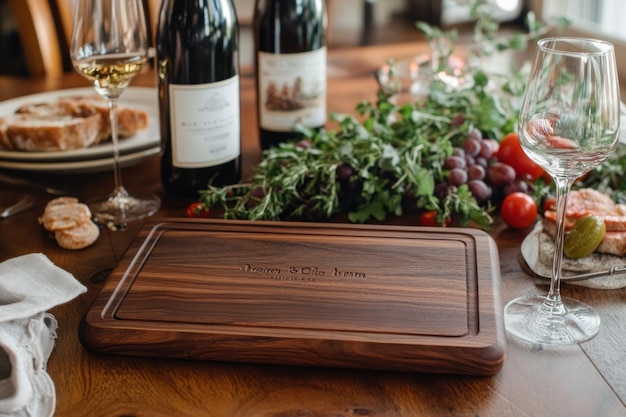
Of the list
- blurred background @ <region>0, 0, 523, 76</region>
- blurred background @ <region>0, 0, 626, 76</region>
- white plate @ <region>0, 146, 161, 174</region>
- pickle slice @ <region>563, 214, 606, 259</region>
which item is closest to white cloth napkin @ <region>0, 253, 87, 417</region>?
white plate @ <region>0, 146, 161, 174</region>

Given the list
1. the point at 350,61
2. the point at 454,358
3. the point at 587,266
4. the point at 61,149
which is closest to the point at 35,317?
the point at 454,358

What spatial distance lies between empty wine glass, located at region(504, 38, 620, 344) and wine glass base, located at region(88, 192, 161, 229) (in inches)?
23.1

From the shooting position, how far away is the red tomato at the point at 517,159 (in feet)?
4.02

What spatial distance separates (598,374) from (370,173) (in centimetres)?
48

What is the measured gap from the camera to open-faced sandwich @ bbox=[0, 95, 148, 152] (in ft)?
4.23

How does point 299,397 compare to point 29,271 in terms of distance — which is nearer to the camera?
point 299,397

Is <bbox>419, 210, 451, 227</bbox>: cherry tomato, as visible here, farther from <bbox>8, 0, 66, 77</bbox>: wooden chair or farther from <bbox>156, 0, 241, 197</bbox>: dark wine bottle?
<bbox>8, 0, 66, 77</bbox>: wooden chair

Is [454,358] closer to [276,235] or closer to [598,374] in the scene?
[598,374]

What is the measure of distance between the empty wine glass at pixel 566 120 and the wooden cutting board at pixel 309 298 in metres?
0.08

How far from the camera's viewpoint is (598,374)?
78cm

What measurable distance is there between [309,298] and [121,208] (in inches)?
18.8

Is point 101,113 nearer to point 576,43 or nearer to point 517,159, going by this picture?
point 517,159

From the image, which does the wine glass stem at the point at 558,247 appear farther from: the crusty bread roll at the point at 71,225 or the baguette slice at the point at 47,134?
the baguette slice at the point at 47,134

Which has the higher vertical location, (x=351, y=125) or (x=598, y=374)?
(x=351, y=125)
